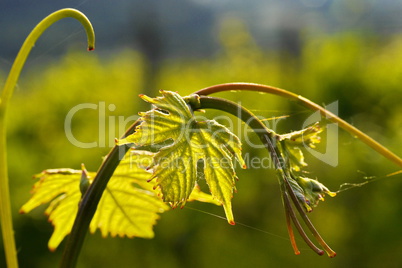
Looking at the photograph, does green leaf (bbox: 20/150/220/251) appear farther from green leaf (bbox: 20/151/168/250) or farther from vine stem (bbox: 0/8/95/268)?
vine stem (bbox: 0/8/95/268)

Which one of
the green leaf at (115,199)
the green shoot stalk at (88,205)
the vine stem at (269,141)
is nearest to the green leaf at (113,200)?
the green leaf at (115,199)

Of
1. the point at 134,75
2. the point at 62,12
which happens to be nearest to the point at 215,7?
the point at 134,75

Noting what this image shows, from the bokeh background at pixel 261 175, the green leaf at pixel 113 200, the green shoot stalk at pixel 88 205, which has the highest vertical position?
the green shoot stalk at pixel 88 205

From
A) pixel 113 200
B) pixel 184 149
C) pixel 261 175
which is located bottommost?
pixel 261 175

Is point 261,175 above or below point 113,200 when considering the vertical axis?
below

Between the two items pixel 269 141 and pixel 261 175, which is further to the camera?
pixel 261 175

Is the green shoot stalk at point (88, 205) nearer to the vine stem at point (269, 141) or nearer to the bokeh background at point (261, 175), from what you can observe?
the vine stem at point (269, 141)

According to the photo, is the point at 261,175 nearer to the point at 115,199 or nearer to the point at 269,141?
the point at 115,199

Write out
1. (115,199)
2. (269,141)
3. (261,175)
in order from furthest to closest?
(261,175) < (115,199) < (269,141)

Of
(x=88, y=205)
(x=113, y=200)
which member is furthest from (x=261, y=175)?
(x=88, y=205)

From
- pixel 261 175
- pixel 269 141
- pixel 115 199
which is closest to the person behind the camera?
pixel 269 141
